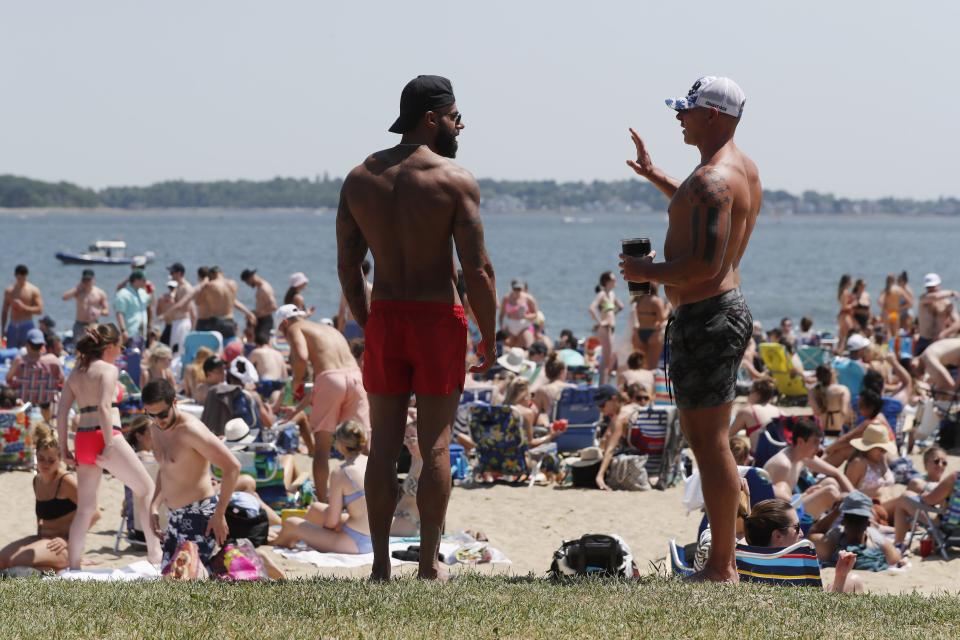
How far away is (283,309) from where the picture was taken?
360 inches

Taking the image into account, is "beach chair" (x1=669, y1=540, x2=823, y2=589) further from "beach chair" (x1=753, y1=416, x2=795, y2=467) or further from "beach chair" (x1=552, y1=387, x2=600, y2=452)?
"beach chair" (x1=552, y1=387, x2=600, y2=452)

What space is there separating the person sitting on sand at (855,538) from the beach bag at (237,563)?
3.53 meters

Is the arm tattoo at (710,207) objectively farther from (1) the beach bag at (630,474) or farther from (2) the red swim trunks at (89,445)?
(1) the beach bag at (630,474)

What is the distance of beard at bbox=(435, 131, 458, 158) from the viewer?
4.82 meters

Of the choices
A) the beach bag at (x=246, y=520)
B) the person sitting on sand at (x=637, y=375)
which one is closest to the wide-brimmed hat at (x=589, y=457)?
the person sitting on sand at (x=637, y=375)

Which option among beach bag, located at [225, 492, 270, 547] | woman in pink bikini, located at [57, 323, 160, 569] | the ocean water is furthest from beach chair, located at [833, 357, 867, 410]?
the ocean water

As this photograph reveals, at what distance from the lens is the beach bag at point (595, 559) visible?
5.18 m

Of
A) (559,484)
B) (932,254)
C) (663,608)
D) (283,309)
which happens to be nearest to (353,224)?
(663,608)

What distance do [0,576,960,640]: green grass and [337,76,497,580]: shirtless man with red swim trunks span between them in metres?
0.48

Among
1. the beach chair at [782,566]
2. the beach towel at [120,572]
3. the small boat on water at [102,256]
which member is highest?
the beach chair at [782,566]

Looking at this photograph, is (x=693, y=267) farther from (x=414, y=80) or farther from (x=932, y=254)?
(x=932, y=254)

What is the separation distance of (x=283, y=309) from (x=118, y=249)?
90.3 meters

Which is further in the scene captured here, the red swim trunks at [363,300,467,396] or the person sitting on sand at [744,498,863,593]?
the person sitting on sand at [744,498,863,593]

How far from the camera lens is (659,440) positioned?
10.7 metres
